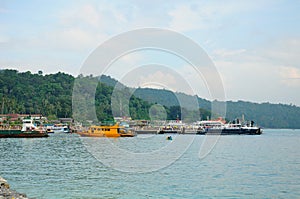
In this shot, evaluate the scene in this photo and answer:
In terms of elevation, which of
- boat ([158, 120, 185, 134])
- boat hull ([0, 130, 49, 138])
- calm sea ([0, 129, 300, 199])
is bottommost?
calm sea ([0, 129, 300, 199])

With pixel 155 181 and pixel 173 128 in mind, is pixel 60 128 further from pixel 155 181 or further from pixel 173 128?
pixel 155 181

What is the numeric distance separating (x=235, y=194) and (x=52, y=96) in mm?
131586

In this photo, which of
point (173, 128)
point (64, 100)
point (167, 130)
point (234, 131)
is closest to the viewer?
point (234, 131)

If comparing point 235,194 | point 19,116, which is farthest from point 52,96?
point 235,194

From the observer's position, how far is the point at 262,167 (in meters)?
32.7

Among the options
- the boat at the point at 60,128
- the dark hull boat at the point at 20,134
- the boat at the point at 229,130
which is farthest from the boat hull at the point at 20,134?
the boat at the point at 229,130

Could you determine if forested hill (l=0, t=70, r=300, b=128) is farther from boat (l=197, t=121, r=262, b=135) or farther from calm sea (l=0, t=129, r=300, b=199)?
calm sea (l=0, t=129, r=300, b=199)

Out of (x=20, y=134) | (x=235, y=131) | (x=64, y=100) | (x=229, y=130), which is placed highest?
(x=64, y=100)

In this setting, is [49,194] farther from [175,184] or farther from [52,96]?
[52,96]

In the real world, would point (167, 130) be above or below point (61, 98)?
below

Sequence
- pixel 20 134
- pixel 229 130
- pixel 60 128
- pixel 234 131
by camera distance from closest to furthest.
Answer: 1. pixel 20 134
2. pixel 234 131
3. pixel 229 130
4. pixel 60 128

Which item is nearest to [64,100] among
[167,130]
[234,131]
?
[167,130]

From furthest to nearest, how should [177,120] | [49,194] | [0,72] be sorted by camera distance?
[0,72] → [177,120] → [49,194]

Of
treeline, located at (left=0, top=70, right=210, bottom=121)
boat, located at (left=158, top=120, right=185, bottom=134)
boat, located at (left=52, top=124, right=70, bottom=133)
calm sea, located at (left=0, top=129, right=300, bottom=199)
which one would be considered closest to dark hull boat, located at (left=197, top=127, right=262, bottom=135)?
boat, located at (left=158, top=120, right=185, bottom=134)
